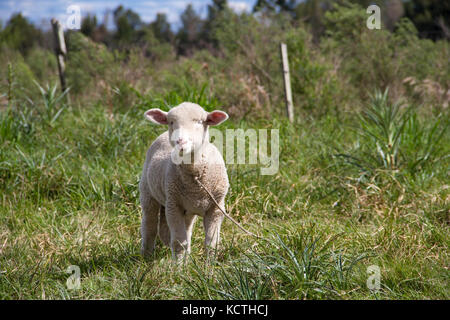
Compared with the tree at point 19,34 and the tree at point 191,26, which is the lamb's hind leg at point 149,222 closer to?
the tree at point 19,34

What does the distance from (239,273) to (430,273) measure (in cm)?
128

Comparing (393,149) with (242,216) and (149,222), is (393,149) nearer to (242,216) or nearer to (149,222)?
(242,216)

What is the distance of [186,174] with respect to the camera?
3.10 meters

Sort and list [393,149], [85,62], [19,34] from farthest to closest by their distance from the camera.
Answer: [19,34] → [85,62] → [393,149]

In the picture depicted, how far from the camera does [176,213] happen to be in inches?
126

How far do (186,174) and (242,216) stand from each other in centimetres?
134

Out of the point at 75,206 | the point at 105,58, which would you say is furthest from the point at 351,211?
the point at 105,58

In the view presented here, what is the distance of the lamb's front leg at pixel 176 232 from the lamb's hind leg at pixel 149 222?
43 cm

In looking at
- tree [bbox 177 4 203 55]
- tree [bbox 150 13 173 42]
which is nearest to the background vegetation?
tree [bbox 177 4 203 55]

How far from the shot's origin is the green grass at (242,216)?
2.89 m

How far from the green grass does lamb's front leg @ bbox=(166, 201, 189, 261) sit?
9cm

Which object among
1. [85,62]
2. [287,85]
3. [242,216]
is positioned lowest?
[242,216]

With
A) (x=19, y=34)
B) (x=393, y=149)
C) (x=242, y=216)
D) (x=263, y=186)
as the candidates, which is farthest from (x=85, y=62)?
(x=393, y=149)

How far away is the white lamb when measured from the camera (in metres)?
2.89
